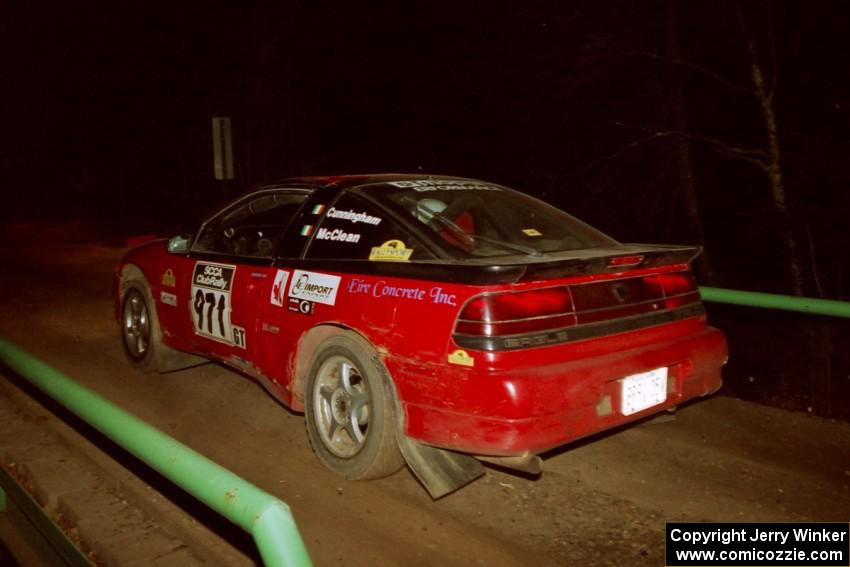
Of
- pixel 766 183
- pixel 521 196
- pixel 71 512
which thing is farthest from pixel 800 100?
pixel 71 512

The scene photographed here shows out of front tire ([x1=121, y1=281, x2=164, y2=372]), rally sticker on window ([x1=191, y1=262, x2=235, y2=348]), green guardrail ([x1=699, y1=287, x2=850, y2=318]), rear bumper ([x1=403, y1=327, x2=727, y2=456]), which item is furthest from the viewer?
front tire ([x1=121, y1=281, x2=164, y2=372])

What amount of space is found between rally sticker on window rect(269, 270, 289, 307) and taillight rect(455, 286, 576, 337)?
4.86 ft

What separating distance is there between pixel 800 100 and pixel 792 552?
34.7 ft

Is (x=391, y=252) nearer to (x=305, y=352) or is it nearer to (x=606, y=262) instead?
(x=305, y=352)

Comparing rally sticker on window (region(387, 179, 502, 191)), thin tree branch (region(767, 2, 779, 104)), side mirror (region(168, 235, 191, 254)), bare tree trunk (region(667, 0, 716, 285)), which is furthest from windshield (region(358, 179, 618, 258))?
bare tree trunk (region(667, 0, 716, 285))

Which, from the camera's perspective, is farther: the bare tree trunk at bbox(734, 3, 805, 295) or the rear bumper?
the bare tree trunk at bbox(734, 3, 805, 295)

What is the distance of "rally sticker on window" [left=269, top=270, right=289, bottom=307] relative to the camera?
14.7 feet

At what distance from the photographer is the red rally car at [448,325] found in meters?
3.37

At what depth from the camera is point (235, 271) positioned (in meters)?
4.88

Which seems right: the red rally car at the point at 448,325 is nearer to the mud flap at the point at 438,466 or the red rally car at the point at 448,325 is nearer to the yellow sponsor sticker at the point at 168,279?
the mud flap at the point at 438,466

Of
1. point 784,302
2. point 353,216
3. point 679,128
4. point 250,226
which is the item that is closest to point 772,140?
point 679,128

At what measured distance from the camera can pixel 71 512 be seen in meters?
3.64

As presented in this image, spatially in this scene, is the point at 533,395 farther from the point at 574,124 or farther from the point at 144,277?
the point at 574,124

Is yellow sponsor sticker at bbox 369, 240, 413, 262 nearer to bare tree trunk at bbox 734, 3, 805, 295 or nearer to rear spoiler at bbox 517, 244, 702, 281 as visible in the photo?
rear spoiler at bbox 517, 244, 702, 281
